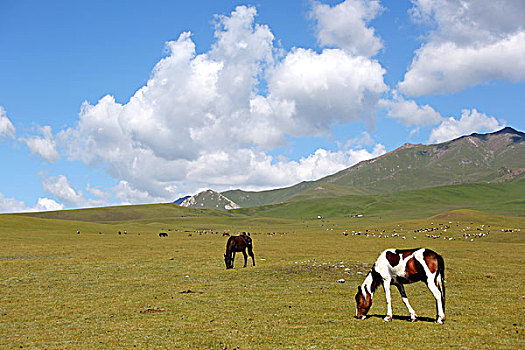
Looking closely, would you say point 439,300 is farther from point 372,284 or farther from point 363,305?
point 363,305

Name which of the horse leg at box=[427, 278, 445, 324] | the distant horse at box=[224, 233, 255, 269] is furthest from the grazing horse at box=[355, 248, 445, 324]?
the distant horse at box=[224, 233, 255, 269]

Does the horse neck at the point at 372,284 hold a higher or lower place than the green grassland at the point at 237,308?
higher

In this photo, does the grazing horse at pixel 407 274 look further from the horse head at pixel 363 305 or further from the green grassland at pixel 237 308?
the green grassland at pixel 237 308

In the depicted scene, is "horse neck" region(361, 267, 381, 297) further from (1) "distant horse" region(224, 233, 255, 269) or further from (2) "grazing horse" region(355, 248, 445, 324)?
(1) "distant horse" region(224, 233, 255, 269)

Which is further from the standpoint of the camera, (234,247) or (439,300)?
(234,247)

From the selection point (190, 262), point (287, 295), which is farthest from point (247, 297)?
point (190, 262)

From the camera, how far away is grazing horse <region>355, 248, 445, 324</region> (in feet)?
48.1

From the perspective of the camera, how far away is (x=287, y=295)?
70.9ft

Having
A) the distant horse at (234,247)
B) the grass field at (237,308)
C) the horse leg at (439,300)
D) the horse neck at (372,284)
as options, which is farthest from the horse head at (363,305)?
the distant horse at (234,247)

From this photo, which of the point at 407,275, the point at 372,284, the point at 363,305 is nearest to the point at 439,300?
the point at 407,275

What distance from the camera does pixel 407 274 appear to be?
15.2 metres

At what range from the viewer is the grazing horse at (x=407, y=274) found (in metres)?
14.7

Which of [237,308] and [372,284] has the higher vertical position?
[372,284]

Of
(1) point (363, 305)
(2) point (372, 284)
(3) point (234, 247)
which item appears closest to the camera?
(1) point (363, 305)
